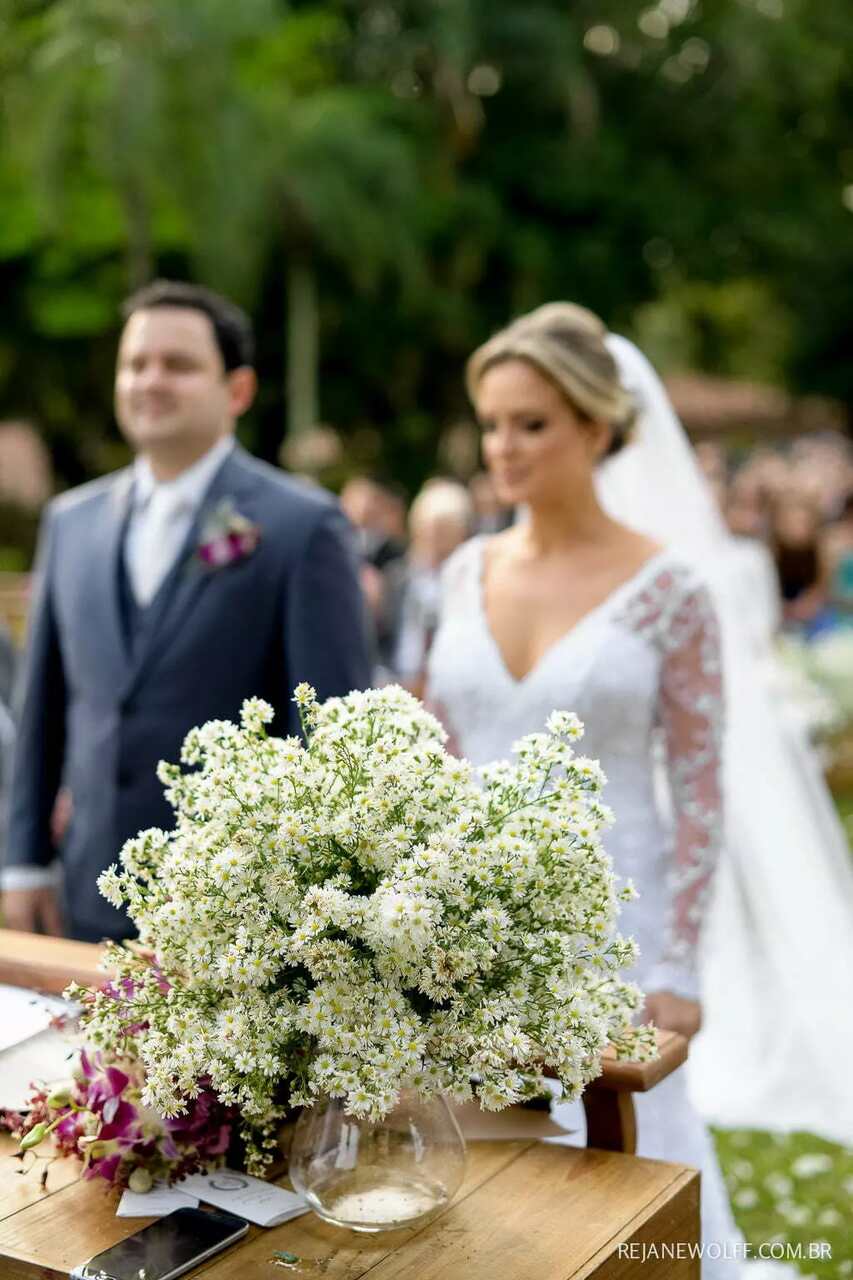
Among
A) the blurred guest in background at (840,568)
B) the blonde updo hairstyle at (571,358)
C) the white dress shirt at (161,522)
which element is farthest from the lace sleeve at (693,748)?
the blurred guest in background at (840,568)

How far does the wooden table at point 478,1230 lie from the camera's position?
5.98 ft

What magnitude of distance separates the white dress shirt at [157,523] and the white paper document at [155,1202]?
6.17ft

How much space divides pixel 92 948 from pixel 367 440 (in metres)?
24.2

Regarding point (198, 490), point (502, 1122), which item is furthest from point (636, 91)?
point (502, 1122)

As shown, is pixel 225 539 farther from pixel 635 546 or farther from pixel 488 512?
pixel 488 512

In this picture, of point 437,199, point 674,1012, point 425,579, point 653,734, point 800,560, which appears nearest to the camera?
point 674,1012

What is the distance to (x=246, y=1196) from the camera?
6.46 ft

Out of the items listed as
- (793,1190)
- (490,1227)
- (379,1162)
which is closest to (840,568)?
(793,1190)

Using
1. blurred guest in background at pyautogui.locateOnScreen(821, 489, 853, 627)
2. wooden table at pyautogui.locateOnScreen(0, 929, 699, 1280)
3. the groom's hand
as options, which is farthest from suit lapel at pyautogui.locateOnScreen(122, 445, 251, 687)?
blurred guest in background at pyautogui.locateOnScreen(821, 489, 853, 627)

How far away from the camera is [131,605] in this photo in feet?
12.0

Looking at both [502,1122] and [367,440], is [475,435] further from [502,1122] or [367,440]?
[502,1122]

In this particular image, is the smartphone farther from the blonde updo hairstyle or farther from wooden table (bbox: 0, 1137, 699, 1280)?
the blonde updo hairstyle

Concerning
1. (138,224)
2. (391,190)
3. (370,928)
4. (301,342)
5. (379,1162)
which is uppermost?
(391,190)

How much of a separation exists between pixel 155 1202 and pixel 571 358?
1894 mm
